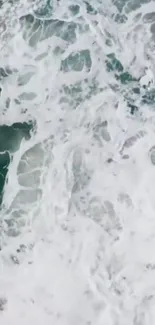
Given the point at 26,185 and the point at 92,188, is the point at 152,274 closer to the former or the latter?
the point at 92,188

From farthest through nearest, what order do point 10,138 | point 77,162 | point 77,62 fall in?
point 77,62, point 10,138, point 77,162

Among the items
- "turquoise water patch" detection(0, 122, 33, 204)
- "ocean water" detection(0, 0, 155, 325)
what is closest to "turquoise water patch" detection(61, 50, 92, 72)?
"ocean water" detection(0, 0, 155, 325)

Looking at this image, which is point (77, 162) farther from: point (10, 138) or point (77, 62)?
point (77, 62)

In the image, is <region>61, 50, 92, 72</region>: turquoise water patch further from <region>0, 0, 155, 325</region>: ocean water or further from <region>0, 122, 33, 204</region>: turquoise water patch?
<region>0, 122, 33, 204</region>: turquoise water patch

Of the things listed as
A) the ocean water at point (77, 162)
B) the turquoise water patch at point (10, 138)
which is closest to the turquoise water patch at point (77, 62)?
the ocean water at point (77, 162)

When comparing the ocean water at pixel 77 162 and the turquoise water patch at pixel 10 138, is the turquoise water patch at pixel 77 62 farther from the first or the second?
the turquoise water patch at pixel 10 138

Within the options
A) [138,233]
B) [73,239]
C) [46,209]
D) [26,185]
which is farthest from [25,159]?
[138,233]

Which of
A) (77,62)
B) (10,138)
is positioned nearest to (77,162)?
(10,138)
